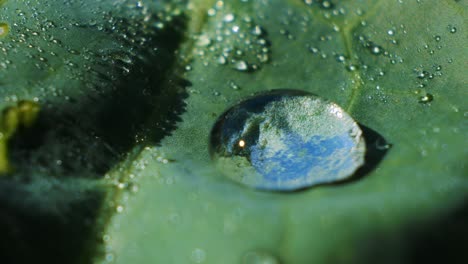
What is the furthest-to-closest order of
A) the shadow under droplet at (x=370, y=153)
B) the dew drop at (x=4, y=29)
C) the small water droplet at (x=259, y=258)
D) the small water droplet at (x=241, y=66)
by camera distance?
the small water droplet at (x=241, y=66)
the dew drop at (x=4, y=29)
the shadow under droplet at (x=370, y=153)
the small water droplet at (x=259, y=258)

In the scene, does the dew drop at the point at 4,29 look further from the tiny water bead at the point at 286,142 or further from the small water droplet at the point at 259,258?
the small water droplet at the point at 259,258

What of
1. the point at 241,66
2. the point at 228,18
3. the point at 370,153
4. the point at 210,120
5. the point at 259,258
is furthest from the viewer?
the point at 228,18

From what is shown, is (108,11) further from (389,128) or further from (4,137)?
(389,128)

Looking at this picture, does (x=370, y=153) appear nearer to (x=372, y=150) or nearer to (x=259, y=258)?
(x=372, y=150)

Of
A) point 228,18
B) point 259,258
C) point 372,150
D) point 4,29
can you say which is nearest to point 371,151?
point 372,150

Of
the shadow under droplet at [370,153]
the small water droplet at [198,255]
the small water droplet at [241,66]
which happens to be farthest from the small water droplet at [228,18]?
the small water droplet at [198,255]

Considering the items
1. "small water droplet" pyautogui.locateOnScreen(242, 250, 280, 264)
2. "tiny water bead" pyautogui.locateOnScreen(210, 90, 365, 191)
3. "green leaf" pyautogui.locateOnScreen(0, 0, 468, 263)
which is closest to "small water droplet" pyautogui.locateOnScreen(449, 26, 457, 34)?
"green leaf" pyautogui.locateOnScreen(0, 0, 468, 263)

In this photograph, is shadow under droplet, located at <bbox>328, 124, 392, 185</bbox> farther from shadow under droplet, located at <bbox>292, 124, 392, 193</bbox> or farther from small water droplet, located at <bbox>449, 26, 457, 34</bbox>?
small water droplet, located at <bbox>449, 26, 457, 34</bbox>
